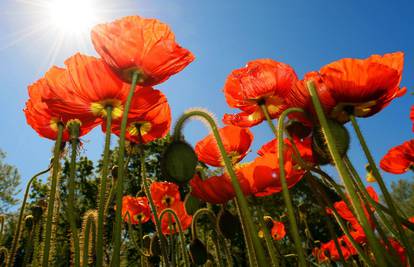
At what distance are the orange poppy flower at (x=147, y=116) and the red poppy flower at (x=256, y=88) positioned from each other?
32cm

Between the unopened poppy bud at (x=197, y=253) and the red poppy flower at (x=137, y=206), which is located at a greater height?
the red poppy flower at (x=137, y=206)

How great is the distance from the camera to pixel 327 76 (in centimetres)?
120

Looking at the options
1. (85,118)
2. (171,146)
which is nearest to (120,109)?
(85,118)

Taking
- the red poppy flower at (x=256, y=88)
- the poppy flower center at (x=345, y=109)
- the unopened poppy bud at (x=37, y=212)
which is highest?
the red poppy flower at (x=256, y=88)

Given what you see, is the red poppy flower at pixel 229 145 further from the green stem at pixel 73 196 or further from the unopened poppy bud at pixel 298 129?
the green stem at pixel 73 196

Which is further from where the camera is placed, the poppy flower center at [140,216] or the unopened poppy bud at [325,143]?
the poppy flower center at [140,216]

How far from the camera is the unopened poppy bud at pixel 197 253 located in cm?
162

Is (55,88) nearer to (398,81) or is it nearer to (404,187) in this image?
(398,81)

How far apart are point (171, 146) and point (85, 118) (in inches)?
22.9

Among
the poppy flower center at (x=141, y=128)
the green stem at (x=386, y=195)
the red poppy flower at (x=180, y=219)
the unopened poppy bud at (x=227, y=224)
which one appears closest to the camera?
the green stem at (x=386, y=195)

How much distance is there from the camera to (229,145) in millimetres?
1845

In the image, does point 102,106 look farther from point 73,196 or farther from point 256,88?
point 256,88

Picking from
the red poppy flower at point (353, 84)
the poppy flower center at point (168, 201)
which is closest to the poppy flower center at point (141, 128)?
the red poppy flower at point (353, 84)

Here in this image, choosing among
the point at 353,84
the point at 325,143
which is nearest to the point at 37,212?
the point at 325,143
